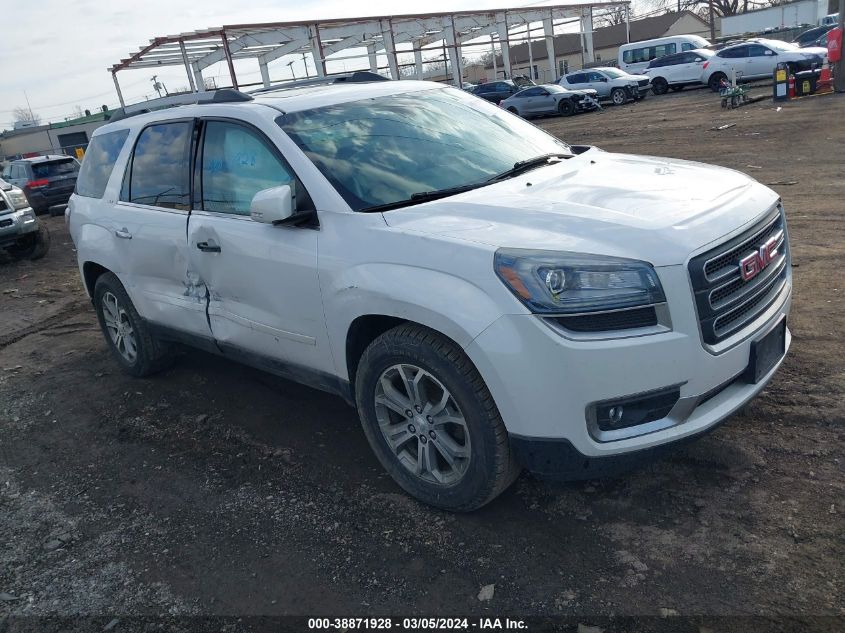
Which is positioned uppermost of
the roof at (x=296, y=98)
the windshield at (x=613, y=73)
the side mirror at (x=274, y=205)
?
the roof at (x=296, y=98)

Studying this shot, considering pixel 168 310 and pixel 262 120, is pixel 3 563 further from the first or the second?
pixel 262 120

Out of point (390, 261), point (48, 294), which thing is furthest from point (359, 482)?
point (48, 294)

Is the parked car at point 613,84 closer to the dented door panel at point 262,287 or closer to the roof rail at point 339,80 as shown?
the roof rail at point 339,80

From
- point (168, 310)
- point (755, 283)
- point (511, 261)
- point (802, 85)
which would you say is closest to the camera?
point (511, 261)

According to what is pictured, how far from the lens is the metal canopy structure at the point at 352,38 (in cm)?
2938

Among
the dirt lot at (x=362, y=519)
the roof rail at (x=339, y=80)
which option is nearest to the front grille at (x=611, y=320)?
the dirt lot at (x=362, y=519)

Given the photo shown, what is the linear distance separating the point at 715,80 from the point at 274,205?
27.5 m

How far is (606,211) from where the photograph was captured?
3.08m

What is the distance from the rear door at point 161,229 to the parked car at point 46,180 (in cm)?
1574

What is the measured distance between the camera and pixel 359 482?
3742 millimetres

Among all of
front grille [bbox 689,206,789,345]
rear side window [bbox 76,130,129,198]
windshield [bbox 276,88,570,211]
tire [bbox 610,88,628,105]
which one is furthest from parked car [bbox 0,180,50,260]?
tire [bbox 610,88,628,105]

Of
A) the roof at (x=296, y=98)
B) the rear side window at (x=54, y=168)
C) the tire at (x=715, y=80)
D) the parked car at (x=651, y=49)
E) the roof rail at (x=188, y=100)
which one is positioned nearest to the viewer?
the roof at (x=296, y=98)

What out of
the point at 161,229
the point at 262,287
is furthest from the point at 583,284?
the point at 161,229

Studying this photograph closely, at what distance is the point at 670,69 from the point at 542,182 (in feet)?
96.5
